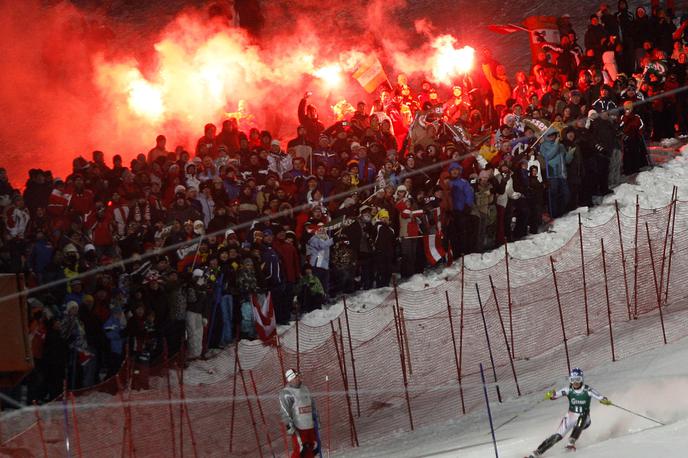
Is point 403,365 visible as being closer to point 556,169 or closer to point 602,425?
point 602,425

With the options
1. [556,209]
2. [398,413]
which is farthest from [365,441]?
[556,209]

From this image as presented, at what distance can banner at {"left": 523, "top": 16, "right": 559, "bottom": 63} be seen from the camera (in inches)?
1104

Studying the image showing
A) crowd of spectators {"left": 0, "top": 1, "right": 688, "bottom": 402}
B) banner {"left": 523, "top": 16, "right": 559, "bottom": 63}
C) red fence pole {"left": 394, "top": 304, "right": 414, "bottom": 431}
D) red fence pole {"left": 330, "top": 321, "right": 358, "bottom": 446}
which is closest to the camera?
red fence pole {"left": 330, "top": 321, "right": 358, "bottom": 446}

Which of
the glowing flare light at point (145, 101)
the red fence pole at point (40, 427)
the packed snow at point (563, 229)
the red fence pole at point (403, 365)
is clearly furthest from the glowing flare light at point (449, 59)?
the red fence pole at point (40, 427)

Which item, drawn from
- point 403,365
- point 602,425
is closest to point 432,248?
point 403,365

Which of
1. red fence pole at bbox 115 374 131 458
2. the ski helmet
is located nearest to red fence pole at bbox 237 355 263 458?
red fence pole at bbox 115 374 131 458

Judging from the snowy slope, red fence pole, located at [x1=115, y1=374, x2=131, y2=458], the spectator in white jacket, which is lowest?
the snowy slope

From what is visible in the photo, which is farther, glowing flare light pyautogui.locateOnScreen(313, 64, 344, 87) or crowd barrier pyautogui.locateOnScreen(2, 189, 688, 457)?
glowing flare light pyautogui.locateOnScreen(313, 64, 344, 87)

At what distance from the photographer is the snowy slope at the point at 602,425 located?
1611 centimetres

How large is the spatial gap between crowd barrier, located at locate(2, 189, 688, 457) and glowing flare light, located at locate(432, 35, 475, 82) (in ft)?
24.6

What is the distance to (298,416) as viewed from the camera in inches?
664

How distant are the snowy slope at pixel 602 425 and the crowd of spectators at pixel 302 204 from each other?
9.43ft

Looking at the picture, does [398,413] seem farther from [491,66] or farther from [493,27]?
[493,27]

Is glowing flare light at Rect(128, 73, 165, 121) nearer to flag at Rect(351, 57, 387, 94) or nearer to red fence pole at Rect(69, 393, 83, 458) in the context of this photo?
flag at Rect(351, 57, 387, 94)
